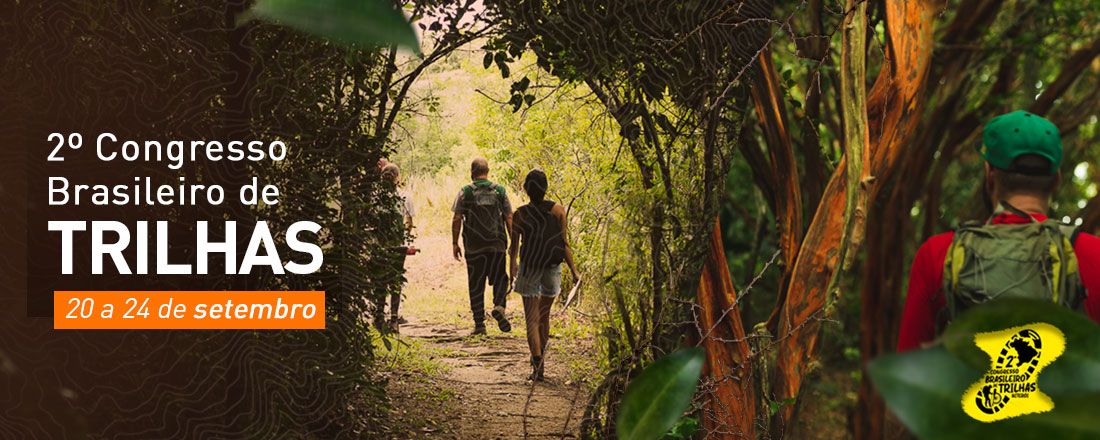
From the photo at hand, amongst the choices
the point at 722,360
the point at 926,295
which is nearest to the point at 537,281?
the point at 722,360

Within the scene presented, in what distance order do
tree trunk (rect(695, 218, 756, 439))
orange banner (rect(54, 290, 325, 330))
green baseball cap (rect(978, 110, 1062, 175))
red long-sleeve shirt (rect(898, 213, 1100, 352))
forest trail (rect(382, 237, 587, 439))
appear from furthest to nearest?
1. tree trunk (rect(695, 218, 756, 439))
2. forest trail (rect(382, 237, 587, 439))
3. orange banner (rect(54, 290, 325, 330))
4. red long-sleeve shirt (rect(898, 213, 1100, 352))
5. green baseball cap (rect(978, 110, 1062, 175))

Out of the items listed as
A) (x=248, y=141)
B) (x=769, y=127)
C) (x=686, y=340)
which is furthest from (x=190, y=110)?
(x=769, y=127)

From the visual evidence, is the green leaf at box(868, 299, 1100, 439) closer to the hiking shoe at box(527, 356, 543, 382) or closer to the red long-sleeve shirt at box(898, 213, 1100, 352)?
the red long-sleeve shirt at box(898, 213, 1100, 352)

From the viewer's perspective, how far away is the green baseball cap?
166cm

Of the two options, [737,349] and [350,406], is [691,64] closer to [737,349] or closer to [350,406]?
[737,349]

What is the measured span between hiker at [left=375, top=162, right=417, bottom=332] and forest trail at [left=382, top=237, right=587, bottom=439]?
3 cm

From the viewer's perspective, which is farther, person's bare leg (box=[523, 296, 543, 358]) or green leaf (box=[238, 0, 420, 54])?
person's bare leg (box=[523, 296, 543, 358])

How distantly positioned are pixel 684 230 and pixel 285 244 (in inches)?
55.5

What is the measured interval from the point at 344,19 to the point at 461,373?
3225 millimetres

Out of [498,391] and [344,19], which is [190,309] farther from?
[344,19]

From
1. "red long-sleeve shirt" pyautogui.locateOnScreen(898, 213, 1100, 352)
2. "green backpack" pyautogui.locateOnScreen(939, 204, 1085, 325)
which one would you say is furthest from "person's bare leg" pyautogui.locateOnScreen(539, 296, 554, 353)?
"green backpack" pyautogui.locateOnScreen(939, 204, 1085, 325)

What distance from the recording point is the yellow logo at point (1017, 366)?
42cm

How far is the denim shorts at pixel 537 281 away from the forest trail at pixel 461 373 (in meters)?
0.05

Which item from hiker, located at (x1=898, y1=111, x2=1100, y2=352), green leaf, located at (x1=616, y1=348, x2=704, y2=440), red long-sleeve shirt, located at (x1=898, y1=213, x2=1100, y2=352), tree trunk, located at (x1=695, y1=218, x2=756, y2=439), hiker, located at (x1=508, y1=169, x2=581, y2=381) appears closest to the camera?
green leaf, located at (x1=616, y1=348, x2=704, y2=440)
